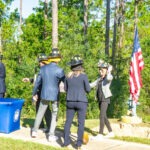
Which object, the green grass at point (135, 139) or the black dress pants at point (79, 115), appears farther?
the green grass at point (135, 139)

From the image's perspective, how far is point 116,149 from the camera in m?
8.13

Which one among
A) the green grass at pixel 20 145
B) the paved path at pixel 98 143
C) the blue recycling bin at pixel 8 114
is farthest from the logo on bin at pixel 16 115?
the green grass at pixel 20 145

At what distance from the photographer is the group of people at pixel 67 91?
7.86m

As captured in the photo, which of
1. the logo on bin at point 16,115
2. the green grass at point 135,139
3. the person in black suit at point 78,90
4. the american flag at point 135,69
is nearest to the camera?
the person in black suit at point 78,90

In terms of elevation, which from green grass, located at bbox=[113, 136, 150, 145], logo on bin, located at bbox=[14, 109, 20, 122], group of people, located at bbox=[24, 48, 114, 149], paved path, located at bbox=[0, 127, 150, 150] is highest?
group of people, located at bbox=[24, 48, 114, 149]

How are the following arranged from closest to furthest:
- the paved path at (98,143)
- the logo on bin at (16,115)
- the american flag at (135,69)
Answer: the paved path at (98,143), the logo on bin at (16,115), the american flag at (135,69)

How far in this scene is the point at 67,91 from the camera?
801cm

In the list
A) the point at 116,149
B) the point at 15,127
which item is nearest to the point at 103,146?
the point at 116,149

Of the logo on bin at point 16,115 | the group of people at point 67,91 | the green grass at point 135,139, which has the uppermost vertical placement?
the group of people at point 67,91

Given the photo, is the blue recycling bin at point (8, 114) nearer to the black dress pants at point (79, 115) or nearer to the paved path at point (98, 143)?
the paved path at point (98, 143)

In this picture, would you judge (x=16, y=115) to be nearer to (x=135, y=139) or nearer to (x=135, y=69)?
(x=135, y=139)

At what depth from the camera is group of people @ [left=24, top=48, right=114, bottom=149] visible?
25.8 ft

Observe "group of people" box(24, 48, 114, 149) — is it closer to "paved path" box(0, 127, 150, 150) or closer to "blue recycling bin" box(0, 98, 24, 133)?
"paved path" box(0, 127, 150, 150)

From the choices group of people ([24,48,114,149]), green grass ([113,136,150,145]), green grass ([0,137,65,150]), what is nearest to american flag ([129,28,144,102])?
green grass ([113,136,150,145])
